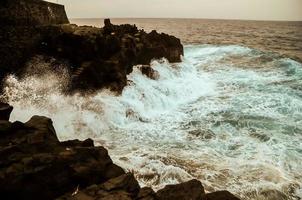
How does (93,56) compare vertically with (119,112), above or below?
above

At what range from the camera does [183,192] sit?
4770 millimetres

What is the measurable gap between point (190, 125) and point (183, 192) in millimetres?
6067

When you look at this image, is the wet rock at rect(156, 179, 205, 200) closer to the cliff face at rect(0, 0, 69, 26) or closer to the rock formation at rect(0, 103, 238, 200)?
the rock formation at rect(0, 103, 238, 200)

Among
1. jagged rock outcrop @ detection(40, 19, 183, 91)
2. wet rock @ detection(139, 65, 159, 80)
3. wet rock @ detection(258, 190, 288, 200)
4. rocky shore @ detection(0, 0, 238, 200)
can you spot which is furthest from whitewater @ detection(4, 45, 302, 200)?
rocky shore @ detection(0, 0, 238, 200)

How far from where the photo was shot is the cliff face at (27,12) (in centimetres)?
1209

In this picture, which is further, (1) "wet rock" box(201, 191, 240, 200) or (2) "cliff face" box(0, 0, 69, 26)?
(2) "cliff face" box(0, 0, 69, 26)

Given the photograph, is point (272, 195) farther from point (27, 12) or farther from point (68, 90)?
point (27, 12)

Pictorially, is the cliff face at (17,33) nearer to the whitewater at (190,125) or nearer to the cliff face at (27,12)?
the cliff face at (27,12)

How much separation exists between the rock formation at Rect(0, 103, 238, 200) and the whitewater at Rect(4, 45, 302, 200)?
1788 millimetres

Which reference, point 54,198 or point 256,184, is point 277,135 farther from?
point 54,198

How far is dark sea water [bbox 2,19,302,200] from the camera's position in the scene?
716 centimetres

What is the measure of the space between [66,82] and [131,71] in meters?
3.80

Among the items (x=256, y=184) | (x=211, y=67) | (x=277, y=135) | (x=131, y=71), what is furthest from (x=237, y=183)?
(x=211, y=67)

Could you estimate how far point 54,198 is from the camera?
4816 mm
